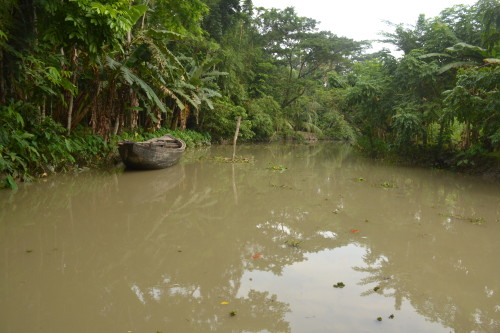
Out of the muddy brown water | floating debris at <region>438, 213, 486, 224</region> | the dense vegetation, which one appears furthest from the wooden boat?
floating debris at <region>438, 213, 486, 224</region>

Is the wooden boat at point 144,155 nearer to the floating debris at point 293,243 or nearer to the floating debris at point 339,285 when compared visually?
the floating debris at point 293,243

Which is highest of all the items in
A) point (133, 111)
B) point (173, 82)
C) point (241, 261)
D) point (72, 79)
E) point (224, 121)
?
point (173, 82)

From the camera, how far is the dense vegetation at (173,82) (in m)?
5.76

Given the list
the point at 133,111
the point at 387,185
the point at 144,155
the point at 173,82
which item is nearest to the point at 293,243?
the point at 387,185

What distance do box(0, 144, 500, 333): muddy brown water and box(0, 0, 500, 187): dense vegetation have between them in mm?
1766

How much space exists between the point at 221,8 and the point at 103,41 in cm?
1374

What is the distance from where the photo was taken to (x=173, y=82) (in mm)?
10961

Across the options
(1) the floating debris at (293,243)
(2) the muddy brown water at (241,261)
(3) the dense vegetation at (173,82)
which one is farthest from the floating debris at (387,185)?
(1) the floating debris at (293,243)

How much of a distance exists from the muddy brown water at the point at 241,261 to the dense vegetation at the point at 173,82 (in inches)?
69.5

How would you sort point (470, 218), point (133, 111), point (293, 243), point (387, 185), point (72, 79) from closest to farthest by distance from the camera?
point (293, 243), point (470, 218), point (72, 79), point (387, 185), point (133, 111)

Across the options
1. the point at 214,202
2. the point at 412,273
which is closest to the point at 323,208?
the point at 214,202

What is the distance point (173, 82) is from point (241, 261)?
334 inches

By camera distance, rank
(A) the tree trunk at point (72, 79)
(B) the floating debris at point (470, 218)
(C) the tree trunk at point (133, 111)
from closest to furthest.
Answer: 1. (B) the floating debris at point (470, 218)
2. (A) the tree trunk at point (72, 79)
3. (C) the tree trunk at point (133, 111)

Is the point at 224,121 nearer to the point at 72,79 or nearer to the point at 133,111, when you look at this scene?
the point at 133,111
